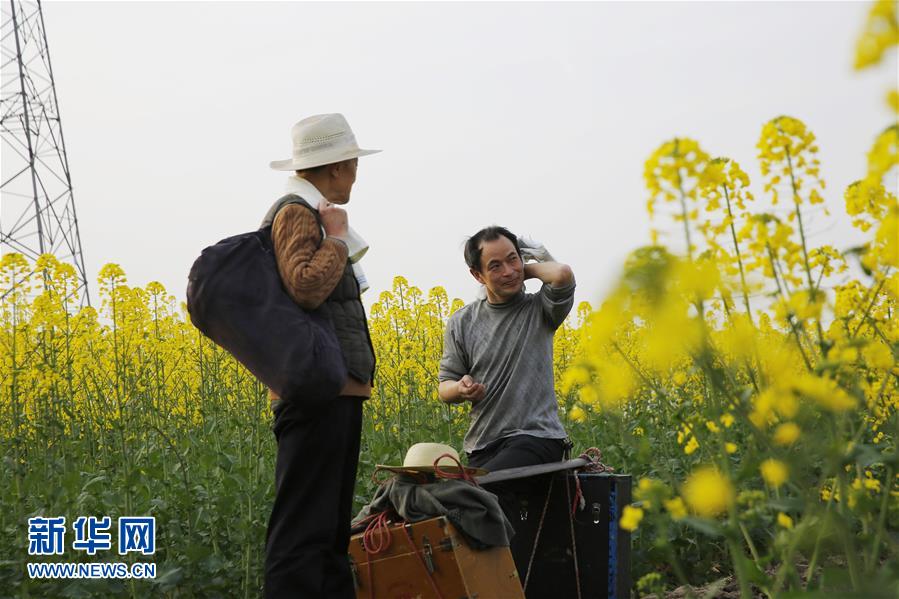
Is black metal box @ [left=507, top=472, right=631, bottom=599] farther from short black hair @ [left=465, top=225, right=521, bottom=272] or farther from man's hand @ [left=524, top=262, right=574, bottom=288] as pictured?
short black hair @ [left=465, top=225, right=521, bottom=272]

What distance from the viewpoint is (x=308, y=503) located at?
303 centimetres

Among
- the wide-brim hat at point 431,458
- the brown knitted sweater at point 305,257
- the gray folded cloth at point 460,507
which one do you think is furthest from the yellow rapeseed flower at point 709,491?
the wide-brim hat at point 431,458

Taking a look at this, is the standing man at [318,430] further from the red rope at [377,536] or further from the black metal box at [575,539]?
the black metal box at [575,539]

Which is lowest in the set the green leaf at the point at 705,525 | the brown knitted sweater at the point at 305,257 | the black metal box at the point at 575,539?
the black metal box at the point at 575,539

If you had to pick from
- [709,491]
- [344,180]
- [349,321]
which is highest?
[344,180]

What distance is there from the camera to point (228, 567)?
4.09 metres

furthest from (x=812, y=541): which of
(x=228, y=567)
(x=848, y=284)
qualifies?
(x=228, y=567)

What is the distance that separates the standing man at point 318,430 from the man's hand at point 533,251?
1.29m

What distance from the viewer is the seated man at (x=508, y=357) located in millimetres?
4031

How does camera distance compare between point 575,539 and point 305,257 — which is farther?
point 575,539

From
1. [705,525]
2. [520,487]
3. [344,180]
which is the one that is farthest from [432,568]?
[705,525]

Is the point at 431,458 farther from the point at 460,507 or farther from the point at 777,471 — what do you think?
the point at 777,471

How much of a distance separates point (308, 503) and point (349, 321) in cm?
61

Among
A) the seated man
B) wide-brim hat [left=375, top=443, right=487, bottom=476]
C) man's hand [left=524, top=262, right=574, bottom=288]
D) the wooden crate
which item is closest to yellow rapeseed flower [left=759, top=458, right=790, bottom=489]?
the wooden crate
